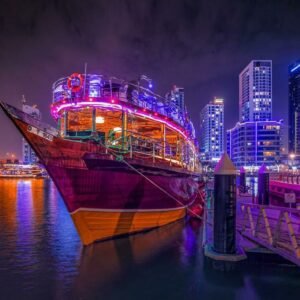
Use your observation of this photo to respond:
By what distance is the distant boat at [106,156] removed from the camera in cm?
973

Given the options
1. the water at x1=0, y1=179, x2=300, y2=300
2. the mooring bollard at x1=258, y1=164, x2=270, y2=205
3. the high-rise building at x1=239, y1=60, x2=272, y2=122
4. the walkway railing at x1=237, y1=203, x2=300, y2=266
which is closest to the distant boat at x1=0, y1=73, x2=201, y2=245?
the water at x1=0, y1=179, x2=300, y2=300

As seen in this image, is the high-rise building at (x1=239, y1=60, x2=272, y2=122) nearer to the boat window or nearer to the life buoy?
the boat window

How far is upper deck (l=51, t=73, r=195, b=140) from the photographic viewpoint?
12.1m

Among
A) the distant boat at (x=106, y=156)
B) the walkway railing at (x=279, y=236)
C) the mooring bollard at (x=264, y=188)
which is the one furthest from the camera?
the mooring bollard at (x=264, y=188)

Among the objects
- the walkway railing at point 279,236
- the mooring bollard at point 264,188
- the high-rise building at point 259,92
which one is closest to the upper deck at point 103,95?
the walkway railing at point 279,236

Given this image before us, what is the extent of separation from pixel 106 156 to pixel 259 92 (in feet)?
637

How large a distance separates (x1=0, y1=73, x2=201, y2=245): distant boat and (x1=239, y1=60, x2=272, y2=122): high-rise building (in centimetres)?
17466

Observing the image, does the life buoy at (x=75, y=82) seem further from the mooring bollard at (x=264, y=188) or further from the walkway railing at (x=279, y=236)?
the mooring bollard at (x=264, y=188)

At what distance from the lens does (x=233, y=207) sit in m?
8.79

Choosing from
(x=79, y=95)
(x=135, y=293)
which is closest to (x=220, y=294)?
(x=135, y=293)

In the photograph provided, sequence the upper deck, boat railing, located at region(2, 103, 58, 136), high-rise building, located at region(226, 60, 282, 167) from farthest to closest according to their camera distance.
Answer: high-rise building, located at region(226, 60, 282, 167) < the upper deck < boat railing, located at region(2, 103, 58, 136)

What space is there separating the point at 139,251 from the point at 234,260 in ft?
12.6

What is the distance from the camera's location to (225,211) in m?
8.70

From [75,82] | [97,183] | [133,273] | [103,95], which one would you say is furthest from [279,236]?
[75,82]
